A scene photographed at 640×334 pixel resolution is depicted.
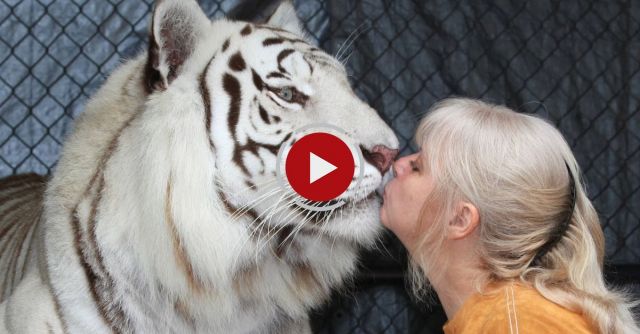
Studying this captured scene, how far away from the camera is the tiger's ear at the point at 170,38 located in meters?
1.37

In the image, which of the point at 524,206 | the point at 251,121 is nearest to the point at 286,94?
the point at 251,121

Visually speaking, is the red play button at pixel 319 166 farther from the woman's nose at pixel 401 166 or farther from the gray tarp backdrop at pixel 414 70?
the gray tarp backdrop at pixel 414 70

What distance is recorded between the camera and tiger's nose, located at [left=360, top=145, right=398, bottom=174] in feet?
4.36

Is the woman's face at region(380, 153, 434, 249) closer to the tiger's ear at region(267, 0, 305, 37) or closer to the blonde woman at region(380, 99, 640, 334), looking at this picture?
the blonde woman at region(380, 99, 640, 334)

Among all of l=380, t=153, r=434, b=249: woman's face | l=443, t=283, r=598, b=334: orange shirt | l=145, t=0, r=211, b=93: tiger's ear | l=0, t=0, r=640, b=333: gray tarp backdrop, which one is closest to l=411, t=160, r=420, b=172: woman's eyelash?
l=380, t=153, r=434, b=249: woman's face

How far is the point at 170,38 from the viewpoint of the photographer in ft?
4.60

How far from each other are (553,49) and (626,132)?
37 cm

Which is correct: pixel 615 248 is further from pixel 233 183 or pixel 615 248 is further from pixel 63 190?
pixel 63 190

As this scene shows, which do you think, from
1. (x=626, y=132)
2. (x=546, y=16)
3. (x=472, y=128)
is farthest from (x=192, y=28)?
(x=626, y=132)

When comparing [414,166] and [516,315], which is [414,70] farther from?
[516,315]

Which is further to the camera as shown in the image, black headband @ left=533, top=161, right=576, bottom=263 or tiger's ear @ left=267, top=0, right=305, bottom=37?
tiger's ear @ left=267, top=0, right=305, bottom=37

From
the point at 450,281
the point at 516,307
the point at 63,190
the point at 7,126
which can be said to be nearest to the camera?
the point at 516,307

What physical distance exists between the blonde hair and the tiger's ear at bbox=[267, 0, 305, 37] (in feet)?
1.75

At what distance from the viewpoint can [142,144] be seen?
4.53ft
